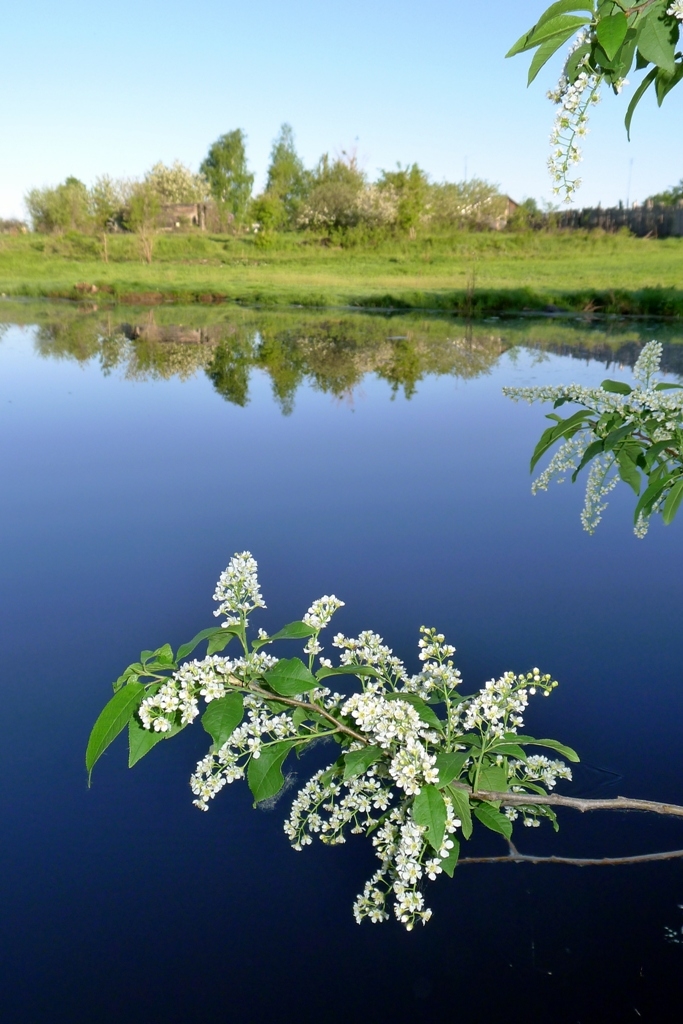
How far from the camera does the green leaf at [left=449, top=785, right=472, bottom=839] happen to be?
1.06 meters

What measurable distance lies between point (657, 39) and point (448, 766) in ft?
3.04

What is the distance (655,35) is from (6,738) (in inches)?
84.8

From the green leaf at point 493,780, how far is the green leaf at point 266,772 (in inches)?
11.6

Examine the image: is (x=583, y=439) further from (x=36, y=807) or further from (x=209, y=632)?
(x=36, y=807)

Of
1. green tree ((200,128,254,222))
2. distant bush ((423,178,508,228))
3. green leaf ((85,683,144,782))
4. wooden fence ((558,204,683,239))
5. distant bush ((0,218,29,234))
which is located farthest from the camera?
green tree ((200,128,254,222))

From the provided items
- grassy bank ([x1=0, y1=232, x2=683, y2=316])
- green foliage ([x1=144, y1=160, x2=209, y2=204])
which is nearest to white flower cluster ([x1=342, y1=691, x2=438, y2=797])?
grassy bank ([x1=0, y1=232, x2=683, y2=316])

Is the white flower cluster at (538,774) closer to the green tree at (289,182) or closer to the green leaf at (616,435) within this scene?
the green leaf at (616,435)

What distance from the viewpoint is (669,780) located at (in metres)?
2.00

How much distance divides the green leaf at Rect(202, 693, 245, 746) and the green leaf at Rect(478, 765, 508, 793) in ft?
1.25

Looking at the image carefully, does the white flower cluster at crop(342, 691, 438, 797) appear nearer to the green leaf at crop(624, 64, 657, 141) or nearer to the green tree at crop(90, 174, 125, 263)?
the green leaf at crop(624, 64, 657, 141)

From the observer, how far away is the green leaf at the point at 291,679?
105 cm

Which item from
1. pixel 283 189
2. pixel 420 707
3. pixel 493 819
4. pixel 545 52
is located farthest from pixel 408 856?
pixel 283 189

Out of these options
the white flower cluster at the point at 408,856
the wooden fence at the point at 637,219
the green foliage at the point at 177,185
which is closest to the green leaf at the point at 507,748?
the white flower cluster at the point at 408,856

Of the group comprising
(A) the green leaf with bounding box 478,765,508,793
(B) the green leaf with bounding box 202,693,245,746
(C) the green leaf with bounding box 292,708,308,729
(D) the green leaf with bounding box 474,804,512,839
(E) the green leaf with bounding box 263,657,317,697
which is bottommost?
(D) the green leaf with bounding box 474,804,512,839
